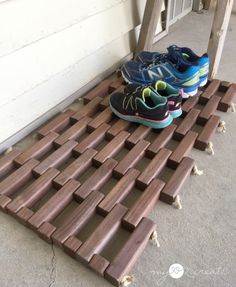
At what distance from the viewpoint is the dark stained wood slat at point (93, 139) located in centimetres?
107

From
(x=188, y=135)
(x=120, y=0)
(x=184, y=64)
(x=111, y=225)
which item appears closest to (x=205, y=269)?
(x=111, y=225)

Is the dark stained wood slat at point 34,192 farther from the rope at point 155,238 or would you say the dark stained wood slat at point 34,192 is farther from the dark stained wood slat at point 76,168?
the rope at point 155,238

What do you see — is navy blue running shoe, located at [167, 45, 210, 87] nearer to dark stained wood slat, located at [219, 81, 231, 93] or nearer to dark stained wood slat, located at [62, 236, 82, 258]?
dark stained wood slat, located at [219, 81, 231, 93]

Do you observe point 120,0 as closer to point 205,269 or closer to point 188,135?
point 188,135

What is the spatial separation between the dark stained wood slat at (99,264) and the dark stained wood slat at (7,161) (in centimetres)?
45

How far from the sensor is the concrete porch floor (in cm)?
76

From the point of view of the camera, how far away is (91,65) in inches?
54.6

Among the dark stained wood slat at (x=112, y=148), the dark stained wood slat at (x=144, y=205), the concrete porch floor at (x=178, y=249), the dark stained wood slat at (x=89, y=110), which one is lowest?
the concrete porch floor at (x=178, y=249)

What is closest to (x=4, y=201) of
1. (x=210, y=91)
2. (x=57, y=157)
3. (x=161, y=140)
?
(x=57, y=157)

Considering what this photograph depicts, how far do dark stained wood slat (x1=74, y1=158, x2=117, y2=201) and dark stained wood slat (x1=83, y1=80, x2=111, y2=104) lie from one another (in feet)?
1.30

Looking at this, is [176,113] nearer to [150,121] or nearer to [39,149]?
[150,121]

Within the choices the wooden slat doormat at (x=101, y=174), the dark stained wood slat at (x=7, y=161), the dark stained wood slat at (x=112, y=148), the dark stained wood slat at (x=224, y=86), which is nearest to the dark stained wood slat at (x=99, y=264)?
the wooden slat doormat at (x=101, y=174)

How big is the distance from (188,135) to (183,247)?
437mm

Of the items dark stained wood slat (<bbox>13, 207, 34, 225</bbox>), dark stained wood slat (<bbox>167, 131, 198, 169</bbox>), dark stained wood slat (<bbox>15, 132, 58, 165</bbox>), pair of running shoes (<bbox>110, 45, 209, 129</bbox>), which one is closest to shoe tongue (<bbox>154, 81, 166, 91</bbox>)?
pair of running shoes (<bbox>110, 45, 209, 129</bbox>)
